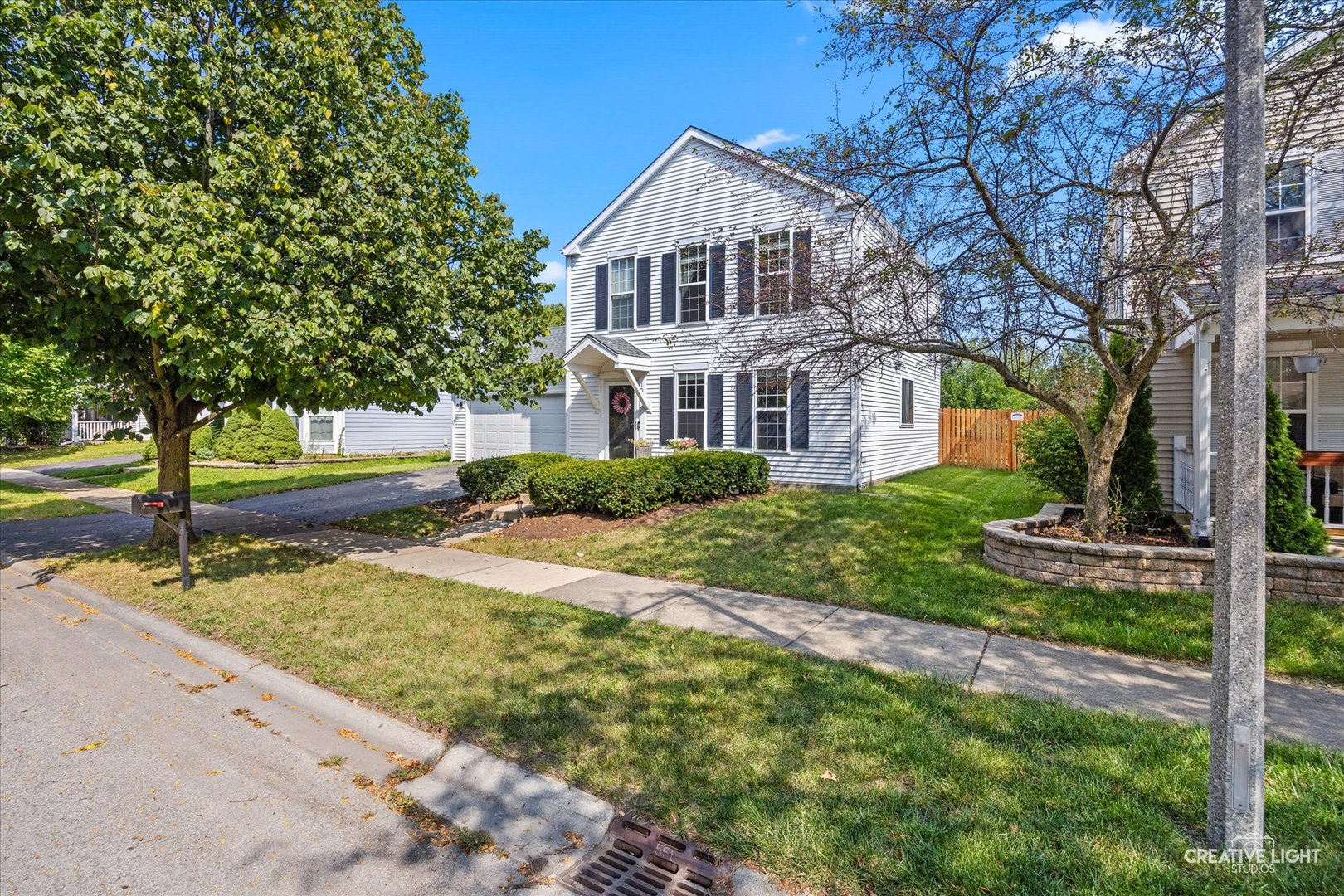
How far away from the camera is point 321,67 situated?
712 centimetres

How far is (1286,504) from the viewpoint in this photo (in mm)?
6184

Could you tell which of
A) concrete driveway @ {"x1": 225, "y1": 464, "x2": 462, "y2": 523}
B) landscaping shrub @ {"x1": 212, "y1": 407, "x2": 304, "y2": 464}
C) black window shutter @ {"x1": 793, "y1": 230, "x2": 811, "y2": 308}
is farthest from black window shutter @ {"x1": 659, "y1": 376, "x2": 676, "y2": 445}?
landscaping shrub @ {"x1": 212, "y1": 407, "x2": 304, "y2": 464}

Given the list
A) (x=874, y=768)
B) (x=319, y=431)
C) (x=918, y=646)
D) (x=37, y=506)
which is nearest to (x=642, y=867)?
(x=874, y=768)

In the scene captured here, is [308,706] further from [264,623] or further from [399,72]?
[399,72]

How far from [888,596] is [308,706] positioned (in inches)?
191

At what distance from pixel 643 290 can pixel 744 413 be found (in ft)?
12.8

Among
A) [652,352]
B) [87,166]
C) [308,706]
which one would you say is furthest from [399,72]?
[308,706]

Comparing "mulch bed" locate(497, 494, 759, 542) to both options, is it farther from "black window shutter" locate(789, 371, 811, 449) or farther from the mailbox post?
the mailbox post

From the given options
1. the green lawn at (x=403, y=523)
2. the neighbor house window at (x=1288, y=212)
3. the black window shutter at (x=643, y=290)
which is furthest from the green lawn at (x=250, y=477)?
the neighbor house window at (x=1288, y=212)

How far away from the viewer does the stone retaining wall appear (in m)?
5.30

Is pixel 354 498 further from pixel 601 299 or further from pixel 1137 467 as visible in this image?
pixel 1137 467

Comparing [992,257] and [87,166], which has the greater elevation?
[87,166]

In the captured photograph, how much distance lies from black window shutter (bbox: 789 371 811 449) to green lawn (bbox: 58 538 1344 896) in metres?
8.11

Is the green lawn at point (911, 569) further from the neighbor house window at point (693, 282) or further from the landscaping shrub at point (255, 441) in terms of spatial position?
the landscaping shrub at point (255, 441)
